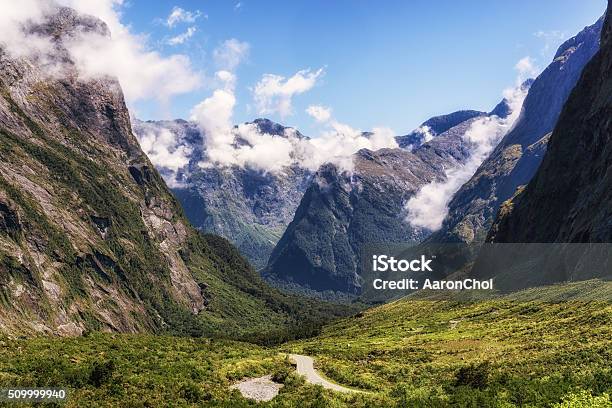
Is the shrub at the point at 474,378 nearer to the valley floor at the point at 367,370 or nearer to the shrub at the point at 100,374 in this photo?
the valley floor at the point at 367,370

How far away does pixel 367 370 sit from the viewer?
70.2m

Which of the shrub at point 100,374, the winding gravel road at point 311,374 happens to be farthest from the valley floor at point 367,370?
the winding gravel road at point 311,374

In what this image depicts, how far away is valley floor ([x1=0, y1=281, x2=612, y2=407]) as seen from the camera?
45.3 metres

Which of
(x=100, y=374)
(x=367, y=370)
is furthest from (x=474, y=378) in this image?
(x=100, y=374)

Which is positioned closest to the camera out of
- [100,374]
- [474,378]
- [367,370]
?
[100,374]

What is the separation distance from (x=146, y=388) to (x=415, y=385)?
1125 inches

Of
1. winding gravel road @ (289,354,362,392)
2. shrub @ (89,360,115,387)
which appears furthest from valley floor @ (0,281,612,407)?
winding gravel road @ (289,354,362,392)

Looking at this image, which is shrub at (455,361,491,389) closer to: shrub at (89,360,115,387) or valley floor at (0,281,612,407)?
valley floor at (0,281,612,407)

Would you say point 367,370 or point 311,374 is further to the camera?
point 367,370

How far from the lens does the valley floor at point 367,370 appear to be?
45.3 metres

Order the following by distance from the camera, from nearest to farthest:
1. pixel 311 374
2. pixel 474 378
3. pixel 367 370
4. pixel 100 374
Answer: pixel 100 374 → pixel 474 378 → pixel 311 374 → pixel 367 370

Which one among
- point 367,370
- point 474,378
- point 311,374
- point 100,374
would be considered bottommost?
point 367,370

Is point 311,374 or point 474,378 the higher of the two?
point 474,378

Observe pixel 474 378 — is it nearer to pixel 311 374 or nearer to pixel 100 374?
pixel 311 374
